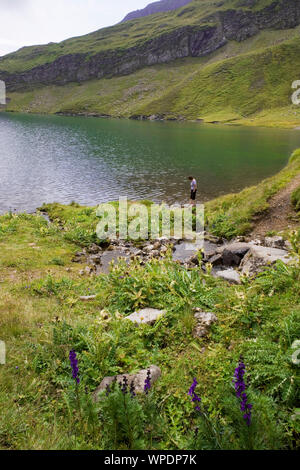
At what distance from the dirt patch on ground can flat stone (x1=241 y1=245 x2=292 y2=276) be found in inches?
202

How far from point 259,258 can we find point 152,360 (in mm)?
6997

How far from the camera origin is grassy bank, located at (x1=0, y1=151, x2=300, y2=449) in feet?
13.7

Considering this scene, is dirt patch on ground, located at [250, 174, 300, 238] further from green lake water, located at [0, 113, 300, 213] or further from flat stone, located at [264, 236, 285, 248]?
green lake water, located at [0, 113, 300, 213]

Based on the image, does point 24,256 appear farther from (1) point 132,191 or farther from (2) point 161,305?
(1) point 132,191

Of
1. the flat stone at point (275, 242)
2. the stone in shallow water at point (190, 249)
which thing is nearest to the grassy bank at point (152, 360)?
the flat stone at point (275, 242)

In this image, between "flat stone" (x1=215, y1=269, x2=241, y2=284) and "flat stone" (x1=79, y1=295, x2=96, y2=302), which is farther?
"flat stone" (x1=215, y1=269, x2=241, y2=284)

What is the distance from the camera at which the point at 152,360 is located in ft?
20.2

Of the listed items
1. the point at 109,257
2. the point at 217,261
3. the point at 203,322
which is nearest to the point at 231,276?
the point at 217,261

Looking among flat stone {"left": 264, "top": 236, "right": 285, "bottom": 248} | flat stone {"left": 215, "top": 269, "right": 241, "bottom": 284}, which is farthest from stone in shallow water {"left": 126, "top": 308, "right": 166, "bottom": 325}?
flat stone {"left": 264, "top": 236, "right": 285, "bottom": 248}

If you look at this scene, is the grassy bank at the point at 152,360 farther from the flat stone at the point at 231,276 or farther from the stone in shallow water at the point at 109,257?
the stone in shallow water at the point at 109,257

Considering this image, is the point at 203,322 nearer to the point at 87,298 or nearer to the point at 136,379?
the point at 136,379

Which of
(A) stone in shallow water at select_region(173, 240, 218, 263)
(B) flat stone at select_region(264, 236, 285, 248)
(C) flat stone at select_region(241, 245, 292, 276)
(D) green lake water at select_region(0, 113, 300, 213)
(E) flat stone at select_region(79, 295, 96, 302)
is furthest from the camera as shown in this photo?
(D) green lake water at select_region(0, 113, 300, 213)

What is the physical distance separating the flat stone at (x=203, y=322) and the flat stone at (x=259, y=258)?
371 centimetres

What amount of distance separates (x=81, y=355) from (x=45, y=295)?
172 inches
